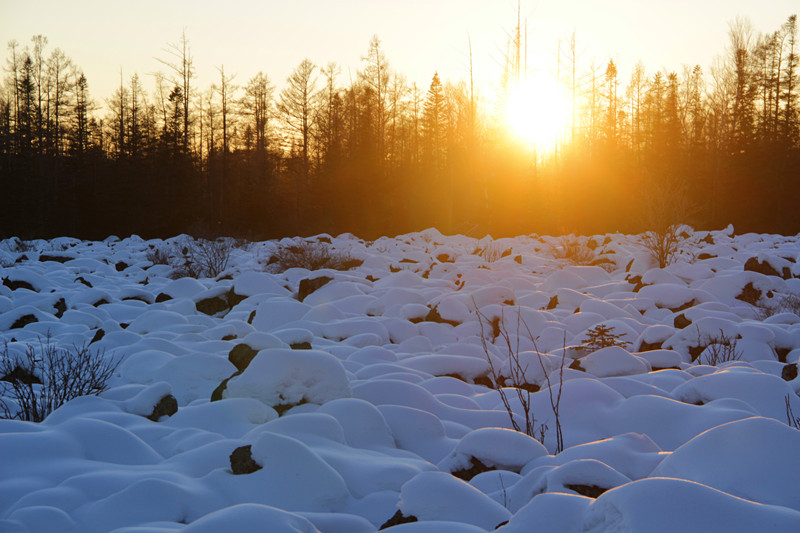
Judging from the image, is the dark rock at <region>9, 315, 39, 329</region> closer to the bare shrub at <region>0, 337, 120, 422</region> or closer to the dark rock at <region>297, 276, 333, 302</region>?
the bare shrub at <region>0, 337, 120, 422</region>

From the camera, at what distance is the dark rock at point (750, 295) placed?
335 inches

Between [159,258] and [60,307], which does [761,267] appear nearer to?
[60,307]

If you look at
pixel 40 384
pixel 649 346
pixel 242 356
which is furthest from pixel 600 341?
pixel 40 384

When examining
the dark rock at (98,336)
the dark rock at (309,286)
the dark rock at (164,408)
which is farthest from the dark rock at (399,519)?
the dark rock at (309,286)

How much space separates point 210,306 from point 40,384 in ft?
12.2

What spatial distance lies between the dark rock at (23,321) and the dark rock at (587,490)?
22.7 ft

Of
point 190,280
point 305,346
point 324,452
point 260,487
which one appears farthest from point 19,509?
point 190,280

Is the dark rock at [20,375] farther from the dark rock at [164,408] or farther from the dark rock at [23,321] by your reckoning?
the dark rock at [23,321]

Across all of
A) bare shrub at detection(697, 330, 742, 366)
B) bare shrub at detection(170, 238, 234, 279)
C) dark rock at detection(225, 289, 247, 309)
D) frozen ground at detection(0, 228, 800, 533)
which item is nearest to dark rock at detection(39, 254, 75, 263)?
bare shrub at detection(170, 238, 234, 279)

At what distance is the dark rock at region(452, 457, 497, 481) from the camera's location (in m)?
3.02

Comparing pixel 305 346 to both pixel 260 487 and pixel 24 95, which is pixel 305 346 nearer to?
pixel 260 487

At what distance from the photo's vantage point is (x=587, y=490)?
2.43 metres

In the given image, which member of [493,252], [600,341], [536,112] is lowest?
[600,341]

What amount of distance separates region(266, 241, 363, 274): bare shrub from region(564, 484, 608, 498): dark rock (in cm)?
1025
